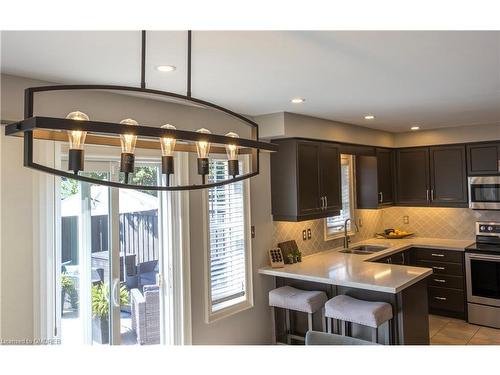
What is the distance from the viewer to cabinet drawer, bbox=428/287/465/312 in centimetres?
505

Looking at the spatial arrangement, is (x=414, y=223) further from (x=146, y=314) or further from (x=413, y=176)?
(x=146, y=314)

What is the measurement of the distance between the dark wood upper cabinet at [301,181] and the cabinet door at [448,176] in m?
2.00

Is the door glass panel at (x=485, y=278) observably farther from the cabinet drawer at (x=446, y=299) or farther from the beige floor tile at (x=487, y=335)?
the beige floor tile at (x=487, y=335)

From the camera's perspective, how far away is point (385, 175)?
5.66m

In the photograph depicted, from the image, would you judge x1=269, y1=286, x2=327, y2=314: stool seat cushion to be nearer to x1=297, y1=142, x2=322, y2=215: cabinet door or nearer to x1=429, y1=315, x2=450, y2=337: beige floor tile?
x1=297, y1=142, x2=322, y2=215: cabinet door

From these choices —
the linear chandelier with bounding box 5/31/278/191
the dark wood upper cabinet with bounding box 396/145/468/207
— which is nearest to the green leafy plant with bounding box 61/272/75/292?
the linear chandelier with bounding box 5/31/278/191

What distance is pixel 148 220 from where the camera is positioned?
3.18 metres

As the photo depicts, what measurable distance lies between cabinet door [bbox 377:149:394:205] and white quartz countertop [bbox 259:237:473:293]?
3.00 feet

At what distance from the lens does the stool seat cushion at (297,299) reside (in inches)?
141

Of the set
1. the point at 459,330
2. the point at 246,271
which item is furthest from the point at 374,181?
the point at 246,271

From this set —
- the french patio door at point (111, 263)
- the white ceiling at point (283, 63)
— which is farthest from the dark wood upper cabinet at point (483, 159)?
the french patio door at point (111, 263)

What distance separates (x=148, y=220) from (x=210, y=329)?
120 centimetres
